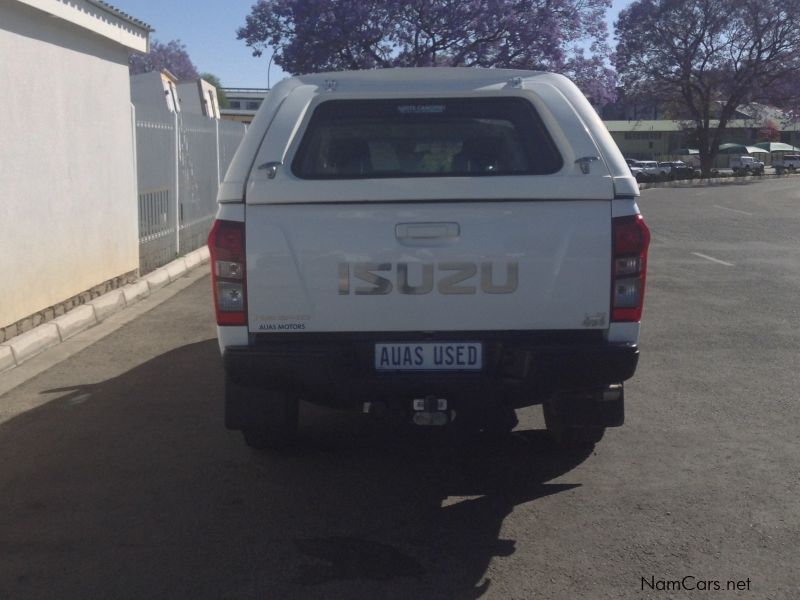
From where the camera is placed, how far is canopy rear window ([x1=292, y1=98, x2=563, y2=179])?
4730mm

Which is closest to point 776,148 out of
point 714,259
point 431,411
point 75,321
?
point 714,259

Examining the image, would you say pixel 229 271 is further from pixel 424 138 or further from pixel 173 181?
pixel 173 181

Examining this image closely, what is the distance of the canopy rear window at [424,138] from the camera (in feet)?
15.5

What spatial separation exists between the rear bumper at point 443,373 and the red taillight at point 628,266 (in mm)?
150

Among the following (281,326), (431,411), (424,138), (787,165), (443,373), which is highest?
(424,138)

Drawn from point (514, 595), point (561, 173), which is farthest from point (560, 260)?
point (514, 595)

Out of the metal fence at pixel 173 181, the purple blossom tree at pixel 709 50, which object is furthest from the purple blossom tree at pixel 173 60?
the metal fence at pixel 173 181

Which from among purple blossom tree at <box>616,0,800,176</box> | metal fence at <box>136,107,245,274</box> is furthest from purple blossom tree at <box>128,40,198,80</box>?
metal fence at <box>136,107,245,274</box>

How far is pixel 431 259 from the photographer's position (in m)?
4.31

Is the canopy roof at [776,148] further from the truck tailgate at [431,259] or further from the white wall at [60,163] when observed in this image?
the truck tailgate at [431,259]

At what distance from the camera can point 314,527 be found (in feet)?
14.4

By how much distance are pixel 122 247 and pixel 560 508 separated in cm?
771

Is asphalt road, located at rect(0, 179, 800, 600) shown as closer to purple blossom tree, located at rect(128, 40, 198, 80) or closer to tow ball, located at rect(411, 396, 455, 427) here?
tow ball, located at rect(411, 396, 455, 427)

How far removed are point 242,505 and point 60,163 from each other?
5.56 m
